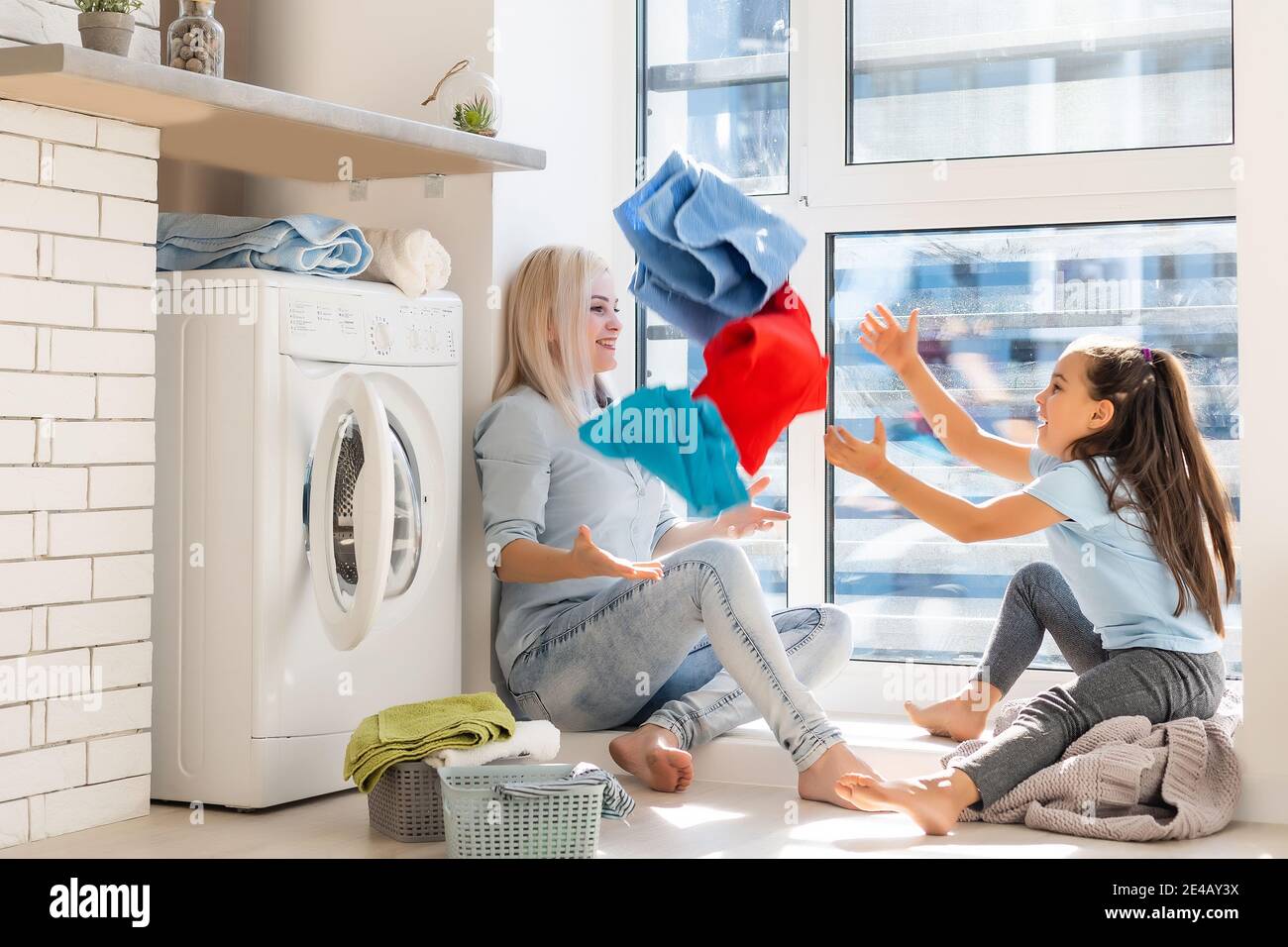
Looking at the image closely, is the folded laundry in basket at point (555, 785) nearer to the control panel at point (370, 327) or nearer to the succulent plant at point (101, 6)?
the control panel at point (370, 327)

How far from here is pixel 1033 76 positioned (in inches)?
110

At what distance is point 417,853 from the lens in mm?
2061

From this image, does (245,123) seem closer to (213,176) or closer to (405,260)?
(405,260)

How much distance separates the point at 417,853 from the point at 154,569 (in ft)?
2.24

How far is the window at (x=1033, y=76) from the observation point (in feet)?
8.83

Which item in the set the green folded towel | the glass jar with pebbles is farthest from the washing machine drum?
the glass jar with pebbles

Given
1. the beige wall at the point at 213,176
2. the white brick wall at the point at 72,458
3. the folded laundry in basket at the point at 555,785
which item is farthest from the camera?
the beige wall at the point at 213,176

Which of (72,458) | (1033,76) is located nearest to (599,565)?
(72,458)

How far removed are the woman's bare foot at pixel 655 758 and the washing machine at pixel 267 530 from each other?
1.43 ft

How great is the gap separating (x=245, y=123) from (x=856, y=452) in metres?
1.09

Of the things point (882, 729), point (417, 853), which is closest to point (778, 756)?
point (882, 729)

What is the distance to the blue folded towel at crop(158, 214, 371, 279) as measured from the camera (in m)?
2.32

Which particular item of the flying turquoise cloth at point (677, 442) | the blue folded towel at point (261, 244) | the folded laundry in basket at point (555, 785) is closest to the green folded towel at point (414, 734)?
the folded laundry in basket at point (555, 785)

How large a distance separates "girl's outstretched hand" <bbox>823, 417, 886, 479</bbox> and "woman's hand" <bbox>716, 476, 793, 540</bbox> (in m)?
0.41
